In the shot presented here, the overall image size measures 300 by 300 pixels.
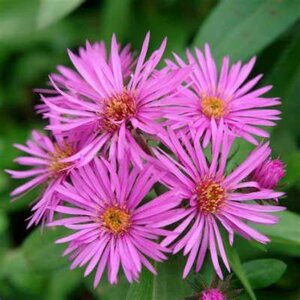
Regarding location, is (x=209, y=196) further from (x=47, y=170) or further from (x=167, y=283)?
(x=47, y=170)

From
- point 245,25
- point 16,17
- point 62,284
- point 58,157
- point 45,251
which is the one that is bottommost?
point 62,284

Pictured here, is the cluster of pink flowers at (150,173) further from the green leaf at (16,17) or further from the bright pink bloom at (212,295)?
the green leaf at (16,17)

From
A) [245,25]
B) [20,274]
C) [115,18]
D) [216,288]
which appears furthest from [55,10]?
[216,288]

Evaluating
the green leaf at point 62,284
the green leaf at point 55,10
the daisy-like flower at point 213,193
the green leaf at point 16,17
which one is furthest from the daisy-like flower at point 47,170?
the green leaf at point 16,17

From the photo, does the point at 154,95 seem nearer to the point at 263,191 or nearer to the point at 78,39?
the point at 263,191

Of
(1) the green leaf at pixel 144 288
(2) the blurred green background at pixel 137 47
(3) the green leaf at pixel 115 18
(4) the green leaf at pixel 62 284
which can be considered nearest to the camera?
(1) the green leaf at pixel 144 288

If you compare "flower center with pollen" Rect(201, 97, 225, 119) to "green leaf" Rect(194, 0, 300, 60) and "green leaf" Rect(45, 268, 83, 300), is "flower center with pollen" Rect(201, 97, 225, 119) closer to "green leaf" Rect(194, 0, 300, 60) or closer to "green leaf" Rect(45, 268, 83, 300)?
"green leaf" Rect(194, 0, 300, 60)

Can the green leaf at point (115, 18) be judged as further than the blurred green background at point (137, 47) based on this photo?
Yes
